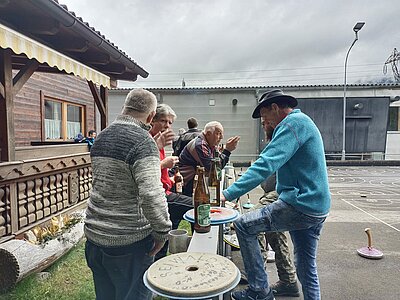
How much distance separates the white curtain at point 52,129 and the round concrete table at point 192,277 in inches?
350

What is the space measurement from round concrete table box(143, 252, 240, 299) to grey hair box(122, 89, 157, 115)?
875 mm

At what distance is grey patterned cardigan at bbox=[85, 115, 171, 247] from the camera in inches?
62.8

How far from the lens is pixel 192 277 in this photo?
4.23ft

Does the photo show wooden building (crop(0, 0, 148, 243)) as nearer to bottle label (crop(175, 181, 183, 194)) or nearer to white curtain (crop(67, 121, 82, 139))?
bottle label (crop(175, 181, 183, 194))

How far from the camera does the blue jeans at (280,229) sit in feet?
7.25

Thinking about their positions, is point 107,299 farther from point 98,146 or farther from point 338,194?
point 338,194

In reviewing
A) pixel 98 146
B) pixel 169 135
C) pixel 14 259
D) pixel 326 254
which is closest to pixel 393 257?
pixel 326 254

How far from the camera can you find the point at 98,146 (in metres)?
1.69

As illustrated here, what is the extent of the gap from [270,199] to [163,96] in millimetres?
15518

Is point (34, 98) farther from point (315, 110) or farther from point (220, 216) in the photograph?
point (315, 110)

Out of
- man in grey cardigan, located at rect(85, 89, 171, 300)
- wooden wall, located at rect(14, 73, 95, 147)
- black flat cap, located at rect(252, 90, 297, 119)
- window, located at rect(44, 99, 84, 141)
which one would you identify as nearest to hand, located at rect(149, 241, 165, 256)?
man in grey cardigan, located at rect(85, 89, 171, 300)

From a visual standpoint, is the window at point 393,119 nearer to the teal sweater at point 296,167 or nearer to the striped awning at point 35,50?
the striped awning at point 35,50

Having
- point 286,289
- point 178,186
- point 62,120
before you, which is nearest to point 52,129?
point 62,120

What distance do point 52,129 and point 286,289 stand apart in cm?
869
